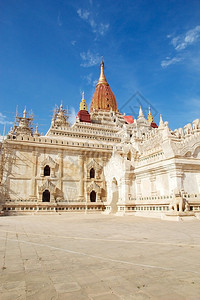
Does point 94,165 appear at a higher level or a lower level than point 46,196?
higher

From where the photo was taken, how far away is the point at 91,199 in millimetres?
26188

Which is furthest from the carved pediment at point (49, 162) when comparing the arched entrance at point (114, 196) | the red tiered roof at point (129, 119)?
the red tiered roof at point (129, 119)

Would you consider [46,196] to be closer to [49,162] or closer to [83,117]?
[49,162]

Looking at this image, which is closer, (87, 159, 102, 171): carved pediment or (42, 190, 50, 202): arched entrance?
(42, 190, 50, 202): arched entrance

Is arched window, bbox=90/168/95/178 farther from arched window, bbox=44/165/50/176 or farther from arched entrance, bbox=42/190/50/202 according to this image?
arched entrance, bbox=42/190/50/202

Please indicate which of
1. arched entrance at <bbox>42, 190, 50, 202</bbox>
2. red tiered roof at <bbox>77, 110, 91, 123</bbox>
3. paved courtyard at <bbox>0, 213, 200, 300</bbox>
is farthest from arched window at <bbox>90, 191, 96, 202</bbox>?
red tiered roof at <bbox>77, 110, 91, 123</bbox>

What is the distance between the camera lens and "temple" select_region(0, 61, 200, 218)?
1593 centimetres

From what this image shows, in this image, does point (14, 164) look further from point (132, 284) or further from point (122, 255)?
point (132, 284)

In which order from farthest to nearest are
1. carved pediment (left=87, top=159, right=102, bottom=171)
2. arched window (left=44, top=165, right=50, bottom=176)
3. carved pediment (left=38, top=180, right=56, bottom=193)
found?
1. carved pediment (left=87, top=159, right=102, bottom=171)
2. arched window (left=44, top=165, right=50, bottom=176)
3. carved pediment (left=38, top=180, right=56, bottom=193)

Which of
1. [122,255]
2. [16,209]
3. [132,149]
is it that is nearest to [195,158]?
[132,149]

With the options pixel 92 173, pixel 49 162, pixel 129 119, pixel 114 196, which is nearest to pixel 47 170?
pixel 49 162

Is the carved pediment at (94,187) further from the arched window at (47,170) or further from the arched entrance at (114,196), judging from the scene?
the arched window at (47,170)

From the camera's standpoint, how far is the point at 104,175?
2733 cm

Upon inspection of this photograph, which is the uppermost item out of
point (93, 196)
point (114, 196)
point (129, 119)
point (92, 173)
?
point (129, 119)
